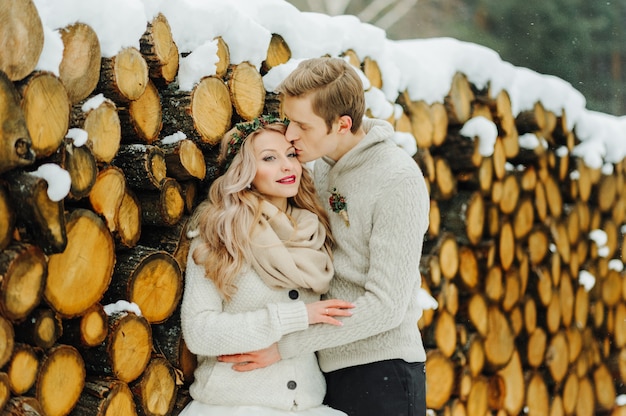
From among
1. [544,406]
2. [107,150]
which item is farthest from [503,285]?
[107,150]

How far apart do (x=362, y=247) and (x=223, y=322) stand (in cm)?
44

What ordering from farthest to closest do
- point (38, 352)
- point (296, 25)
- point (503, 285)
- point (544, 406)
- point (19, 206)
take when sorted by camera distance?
point (544, 406), point (503, 285), point (296, 25), point (38, 352), point (19, 206)

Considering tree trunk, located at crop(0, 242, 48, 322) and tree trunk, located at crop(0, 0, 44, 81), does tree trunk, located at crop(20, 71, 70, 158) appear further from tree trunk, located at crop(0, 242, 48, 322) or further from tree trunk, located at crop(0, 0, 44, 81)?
tree trunk, located at crop(0, 242, 48, 322)

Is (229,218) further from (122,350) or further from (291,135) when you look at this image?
(122,350)

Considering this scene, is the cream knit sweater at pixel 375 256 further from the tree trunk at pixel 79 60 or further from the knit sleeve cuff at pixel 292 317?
the tree trunk at pixel 79 60

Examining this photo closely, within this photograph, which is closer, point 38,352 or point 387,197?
point 38,352

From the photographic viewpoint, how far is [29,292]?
1.57 metres

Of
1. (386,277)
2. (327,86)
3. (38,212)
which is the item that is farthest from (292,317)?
(38,212)

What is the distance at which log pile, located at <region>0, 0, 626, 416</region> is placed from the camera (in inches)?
60.8

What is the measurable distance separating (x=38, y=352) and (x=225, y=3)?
111 cm

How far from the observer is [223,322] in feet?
6.45

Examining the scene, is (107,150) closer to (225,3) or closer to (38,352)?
(38,352)

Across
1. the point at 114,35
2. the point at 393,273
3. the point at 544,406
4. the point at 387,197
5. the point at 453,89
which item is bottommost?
the point at 544,406

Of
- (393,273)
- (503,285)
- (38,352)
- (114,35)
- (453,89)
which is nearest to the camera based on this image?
(38,352)
